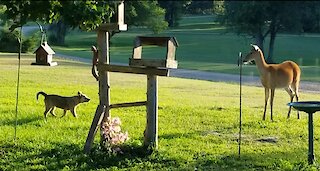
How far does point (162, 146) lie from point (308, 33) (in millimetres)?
55521

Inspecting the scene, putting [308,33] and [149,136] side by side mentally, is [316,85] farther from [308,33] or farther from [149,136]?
[308,33]

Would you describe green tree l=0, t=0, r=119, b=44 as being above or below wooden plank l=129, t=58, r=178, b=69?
above

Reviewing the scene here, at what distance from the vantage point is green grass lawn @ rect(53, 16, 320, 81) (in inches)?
1569

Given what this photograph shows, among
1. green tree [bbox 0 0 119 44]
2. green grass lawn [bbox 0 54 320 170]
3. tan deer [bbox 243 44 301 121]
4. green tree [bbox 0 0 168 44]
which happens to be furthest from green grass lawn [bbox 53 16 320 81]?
green tree [bbox 0 0 119 44]

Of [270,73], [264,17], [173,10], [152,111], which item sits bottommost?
[152,111]

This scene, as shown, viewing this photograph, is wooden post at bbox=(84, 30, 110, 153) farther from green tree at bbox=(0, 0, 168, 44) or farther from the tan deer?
the tan deer

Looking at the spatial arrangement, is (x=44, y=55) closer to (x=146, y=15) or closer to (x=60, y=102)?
(x=60, y=102)

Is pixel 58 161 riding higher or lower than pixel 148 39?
lower

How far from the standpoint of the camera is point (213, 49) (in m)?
56.4

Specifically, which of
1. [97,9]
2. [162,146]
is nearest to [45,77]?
[162,146]

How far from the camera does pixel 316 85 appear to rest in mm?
27172

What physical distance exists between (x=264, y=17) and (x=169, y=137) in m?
42.4

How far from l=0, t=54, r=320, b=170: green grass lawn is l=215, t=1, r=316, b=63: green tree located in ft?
112

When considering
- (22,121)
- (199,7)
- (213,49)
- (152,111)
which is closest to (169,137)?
(152,111)
